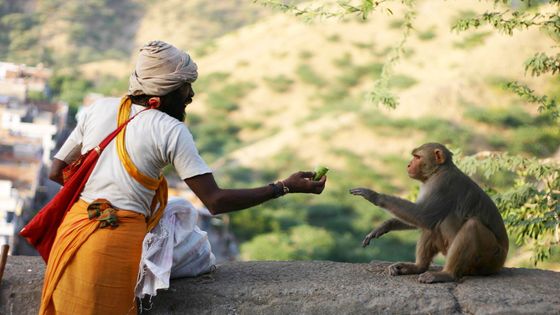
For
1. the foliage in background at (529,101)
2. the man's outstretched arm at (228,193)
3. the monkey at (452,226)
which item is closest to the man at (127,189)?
the man's outstretched arm at (228,193)

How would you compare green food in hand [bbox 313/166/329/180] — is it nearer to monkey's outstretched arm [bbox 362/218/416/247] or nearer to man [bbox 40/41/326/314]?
man [bbox 40/41/326/314]

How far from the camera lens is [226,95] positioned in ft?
128

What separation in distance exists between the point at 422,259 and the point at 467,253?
266 millimetres

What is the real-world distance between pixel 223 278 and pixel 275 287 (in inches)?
11.2

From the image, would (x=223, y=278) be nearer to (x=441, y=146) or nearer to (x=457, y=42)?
(x=441, y=146)

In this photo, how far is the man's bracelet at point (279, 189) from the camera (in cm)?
317

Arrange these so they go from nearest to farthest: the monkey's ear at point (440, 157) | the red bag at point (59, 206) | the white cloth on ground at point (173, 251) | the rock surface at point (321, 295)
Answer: the red bag at point (59, 206), the white cloth on ground at point (173, 251), the rock surface at point (321, 295), the monkey's ear at point (440, 157)

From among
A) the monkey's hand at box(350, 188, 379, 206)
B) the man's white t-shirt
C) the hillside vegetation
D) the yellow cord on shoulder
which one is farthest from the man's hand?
the hillside vegetation

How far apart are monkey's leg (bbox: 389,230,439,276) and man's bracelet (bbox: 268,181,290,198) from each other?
1031mm

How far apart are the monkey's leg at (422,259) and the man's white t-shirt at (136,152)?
138cm

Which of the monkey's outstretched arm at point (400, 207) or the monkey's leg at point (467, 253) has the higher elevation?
the monkey's outstretched arm at point (400, 207)

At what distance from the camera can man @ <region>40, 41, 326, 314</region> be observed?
3.06m

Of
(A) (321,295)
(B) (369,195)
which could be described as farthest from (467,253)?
(A) (321,295)

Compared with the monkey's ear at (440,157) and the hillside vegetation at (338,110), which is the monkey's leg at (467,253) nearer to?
the monkey's ear at (440,157)
